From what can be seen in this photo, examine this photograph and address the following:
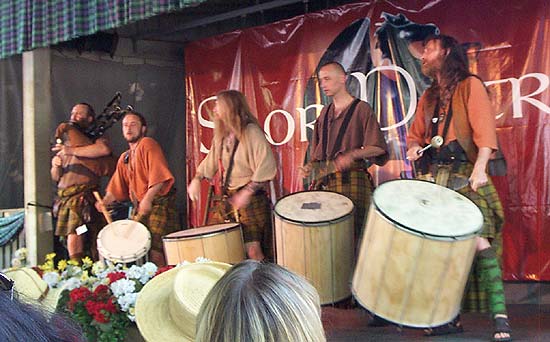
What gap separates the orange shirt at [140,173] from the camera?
20.2ft

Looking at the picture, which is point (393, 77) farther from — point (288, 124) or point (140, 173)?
point (140, 173)

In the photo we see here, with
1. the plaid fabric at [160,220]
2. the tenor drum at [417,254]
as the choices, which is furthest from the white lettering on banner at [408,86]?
the plaid fabric at [160,220]

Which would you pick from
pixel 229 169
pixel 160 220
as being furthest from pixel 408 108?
pixel 160 220

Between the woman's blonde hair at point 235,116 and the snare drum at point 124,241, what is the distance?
1077mm

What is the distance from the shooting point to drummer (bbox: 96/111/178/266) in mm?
6117

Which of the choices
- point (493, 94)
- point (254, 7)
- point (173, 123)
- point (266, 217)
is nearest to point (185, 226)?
point (173, 123)

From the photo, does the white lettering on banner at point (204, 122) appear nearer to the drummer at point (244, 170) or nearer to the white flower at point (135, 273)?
the drummer at point (244, 170)

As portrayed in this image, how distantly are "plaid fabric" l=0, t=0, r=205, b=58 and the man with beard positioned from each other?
1371 mm

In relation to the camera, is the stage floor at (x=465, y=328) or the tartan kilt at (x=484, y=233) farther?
the tartan kilt at (x=484, y=233)

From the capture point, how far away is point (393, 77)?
5434mm

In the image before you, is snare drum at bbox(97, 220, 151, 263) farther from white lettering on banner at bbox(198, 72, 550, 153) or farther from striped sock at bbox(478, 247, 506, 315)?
striped sock at bbox(478, 247, 506, 315)

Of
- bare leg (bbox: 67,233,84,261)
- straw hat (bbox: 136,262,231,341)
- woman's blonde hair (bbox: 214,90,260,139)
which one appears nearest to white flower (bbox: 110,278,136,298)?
straw hat (bbox: 136,262,231,341)

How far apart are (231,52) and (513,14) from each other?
2.69 m

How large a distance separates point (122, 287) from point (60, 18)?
218cm
